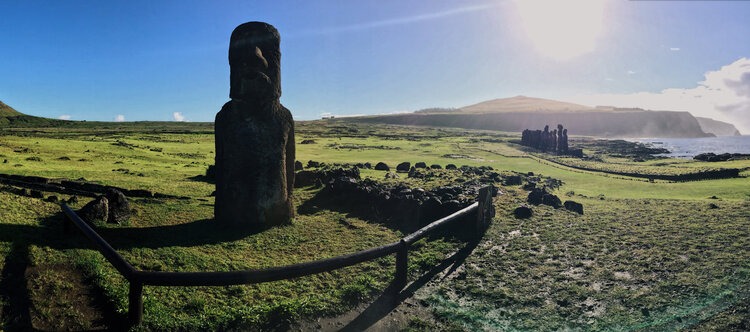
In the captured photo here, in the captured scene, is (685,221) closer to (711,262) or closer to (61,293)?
(711,262)

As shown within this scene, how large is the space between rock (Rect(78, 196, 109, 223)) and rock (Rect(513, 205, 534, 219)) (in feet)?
37.3

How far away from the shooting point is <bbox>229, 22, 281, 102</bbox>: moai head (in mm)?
11297

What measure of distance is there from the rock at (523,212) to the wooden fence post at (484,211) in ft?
4.54

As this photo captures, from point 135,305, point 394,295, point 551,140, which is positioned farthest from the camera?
point 551,140

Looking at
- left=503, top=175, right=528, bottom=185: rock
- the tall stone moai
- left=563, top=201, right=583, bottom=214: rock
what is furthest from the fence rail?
left=503, top=175, right=528, bottom=185: rock

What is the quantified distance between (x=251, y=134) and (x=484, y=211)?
659 cm

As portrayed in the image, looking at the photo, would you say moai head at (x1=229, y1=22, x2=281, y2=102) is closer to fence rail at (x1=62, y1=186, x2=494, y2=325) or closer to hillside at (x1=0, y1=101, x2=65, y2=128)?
fence rail at (x1=62, y1=186, x2=494, y2=325)

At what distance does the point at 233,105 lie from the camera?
1159 centimetres

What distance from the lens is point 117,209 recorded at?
37.1 feet

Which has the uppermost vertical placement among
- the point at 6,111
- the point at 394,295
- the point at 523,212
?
the point at 6,111

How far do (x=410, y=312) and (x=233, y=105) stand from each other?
7.09m

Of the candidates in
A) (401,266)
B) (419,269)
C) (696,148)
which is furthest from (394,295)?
(696,148)

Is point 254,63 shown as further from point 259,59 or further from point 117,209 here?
point 117,209

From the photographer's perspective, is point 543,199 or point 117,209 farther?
point 543,199
